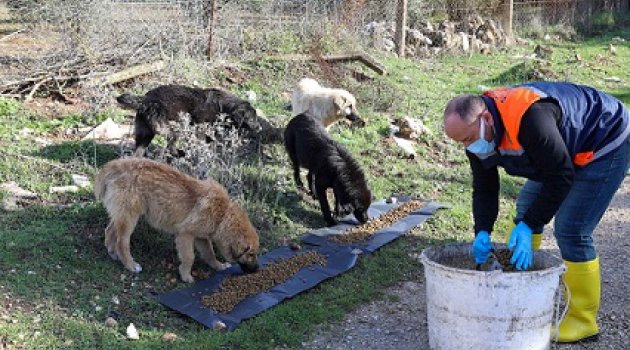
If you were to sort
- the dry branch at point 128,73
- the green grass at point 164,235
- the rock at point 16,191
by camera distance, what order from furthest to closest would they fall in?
the dry branch at point 128,73, the rock at point 16,191, the green grass at point 164,235

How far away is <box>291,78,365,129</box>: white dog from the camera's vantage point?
374 inches

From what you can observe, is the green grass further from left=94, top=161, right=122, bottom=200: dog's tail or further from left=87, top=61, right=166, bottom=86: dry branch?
left=87, top=61, right=166, bottom=86: dry branch

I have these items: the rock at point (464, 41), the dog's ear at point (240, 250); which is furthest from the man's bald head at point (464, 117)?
the rock at point (464, 41)

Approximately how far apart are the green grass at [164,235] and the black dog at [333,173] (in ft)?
1.11

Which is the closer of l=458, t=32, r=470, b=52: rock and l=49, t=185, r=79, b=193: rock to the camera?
l=49, t=185, r=79, b=193: rock

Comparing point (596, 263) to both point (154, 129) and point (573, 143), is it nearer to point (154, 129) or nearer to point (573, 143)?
point (573, 143)

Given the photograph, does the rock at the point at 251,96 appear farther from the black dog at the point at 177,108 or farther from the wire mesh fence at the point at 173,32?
the black dog at the point at 177,108

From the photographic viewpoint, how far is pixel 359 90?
39.2 feet

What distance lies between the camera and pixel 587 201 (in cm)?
459

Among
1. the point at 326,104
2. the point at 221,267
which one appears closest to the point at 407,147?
the point at 326,104

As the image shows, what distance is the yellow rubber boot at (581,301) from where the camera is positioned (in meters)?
4.83

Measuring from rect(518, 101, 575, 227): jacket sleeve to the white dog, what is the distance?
540 centimetres

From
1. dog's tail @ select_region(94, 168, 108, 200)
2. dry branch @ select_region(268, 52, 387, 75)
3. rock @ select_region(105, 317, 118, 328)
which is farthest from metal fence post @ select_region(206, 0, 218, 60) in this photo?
rock @ select_region(105, 317, 118, 328)

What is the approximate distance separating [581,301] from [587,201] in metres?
0.76
